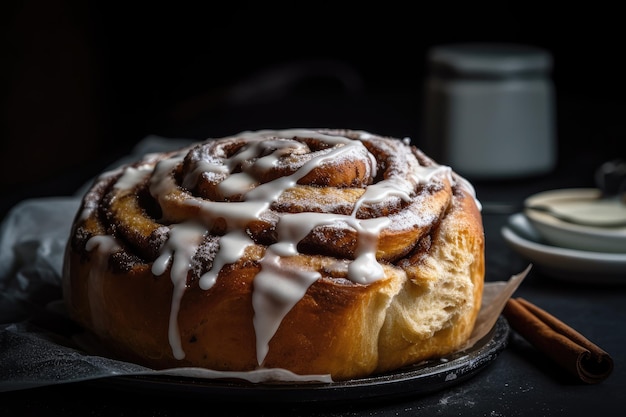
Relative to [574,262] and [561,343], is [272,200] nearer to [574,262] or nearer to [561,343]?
[561,343]

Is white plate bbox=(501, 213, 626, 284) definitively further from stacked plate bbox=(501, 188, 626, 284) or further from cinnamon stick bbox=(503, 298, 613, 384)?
cinnamon stick bbox=(503, 298, 613, 384)

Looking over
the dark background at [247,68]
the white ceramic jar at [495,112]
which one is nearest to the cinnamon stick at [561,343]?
the white ceramic jar at [495,112]

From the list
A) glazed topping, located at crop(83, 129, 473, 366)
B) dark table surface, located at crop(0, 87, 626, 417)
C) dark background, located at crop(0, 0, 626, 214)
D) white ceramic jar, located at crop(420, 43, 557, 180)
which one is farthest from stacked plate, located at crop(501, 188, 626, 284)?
dark background, located at crop(0, 0, 626, 214)

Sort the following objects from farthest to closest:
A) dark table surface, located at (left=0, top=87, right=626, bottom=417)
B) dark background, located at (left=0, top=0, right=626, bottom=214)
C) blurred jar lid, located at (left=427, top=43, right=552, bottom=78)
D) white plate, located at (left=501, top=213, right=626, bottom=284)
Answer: dark background, located at (left=0, top=0, right=626, bottom=214) < blurred jar lid, located at (left=427, top=43, right=552, bottom=78) < white plate, located at (left=501, top=213, right=626, bottom=284) < dark table surface, located at (left=0, top=87, right=626, bottom=417)

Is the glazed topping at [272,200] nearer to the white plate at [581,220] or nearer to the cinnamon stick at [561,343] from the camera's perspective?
the cinnamon stick at [561,343]

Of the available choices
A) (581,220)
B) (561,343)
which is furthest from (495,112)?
(561,343)

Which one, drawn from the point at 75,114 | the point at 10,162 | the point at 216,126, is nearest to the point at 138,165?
the point at 216,126
